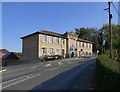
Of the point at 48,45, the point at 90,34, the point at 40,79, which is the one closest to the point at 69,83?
the point at 40,79

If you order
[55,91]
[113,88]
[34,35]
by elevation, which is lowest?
[55,91]

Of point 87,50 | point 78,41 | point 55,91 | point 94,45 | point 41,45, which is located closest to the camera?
point 55,91

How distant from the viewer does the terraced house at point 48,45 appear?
7558 centimetres

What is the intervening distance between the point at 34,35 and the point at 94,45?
52.8 metres

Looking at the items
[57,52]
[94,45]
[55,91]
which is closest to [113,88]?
[55,91]

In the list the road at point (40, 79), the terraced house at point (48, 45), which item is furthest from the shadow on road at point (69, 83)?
the terraced house at point (48, 45)

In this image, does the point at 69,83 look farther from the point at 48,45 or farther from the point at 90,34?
the point at 90,34

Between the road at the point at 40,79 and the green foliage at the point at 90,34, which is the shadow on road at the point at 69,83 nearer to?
the road at the point at 40,79

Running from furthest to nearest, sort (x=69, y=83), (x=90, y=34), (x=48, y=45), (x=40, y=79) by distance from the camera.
Result: 1. (x=90, y=34)
2. (x=48, y=45)
3. (x=40, y=79)
4. (x=69, y=83)

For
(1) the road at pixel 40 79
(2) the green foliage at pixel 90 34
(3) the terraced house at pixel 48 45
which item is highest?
(2) the green foliage at pixel 90 34

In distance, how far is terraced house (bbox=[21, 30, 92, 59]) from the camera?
7558cm

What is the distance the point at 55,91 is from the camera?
57.2 ft

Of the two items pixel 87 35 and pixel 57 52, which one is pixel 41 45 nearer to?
pixel 57 52

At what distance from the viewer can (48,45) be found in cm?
7844
